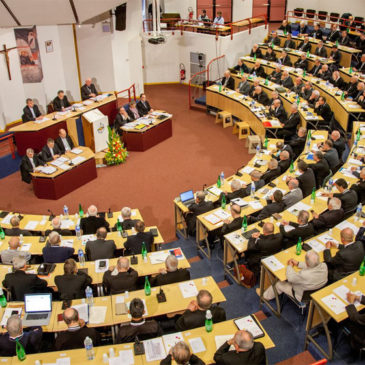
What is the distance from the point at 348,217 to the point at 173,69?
14.2m

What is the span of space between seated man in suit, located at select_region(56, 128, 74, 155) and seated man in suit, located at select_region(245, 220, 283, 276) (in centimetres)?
706

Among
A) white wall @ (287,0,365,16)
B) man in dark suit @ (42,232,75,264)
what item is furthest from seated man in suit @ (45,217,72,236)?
white wall @ (287,0,365,16)

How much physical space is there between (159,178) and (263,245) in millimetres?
5461

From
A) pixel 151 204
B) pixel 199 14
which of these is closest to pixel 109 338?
pixel 151 204

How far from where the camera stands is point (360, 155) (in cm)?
1114

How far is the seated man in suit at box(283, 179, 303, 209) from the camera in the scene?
9.53 metres

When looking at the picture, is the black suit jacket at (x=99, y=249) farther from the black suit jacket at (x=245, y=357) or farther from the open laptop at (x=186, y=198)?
the black suit jacket at (x=245, y=357)

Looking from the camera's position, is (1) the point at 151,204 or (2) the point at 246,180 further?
(1) the point at 151,204

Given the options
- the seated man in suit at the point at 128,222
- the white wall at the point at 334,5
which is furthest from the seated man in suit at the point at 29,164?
the white wall at the point at 334,5

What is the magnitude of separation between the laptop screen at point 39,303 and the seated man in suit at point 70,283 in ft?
1.83

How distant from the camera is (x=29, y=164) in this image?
1202 centimetres

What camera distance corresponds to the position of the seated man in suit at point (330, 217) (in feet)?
28.5

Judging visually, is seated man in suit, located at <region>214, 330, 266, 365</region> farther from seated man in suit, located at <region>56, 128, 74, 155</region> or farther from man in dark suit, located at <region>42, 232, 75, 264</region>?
seated man in suit, located at <region>56, 128, 74, 155</region>

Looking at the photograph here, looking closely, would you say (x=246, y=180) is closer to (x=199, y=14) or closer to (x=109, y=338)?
(x=109, y=338)
